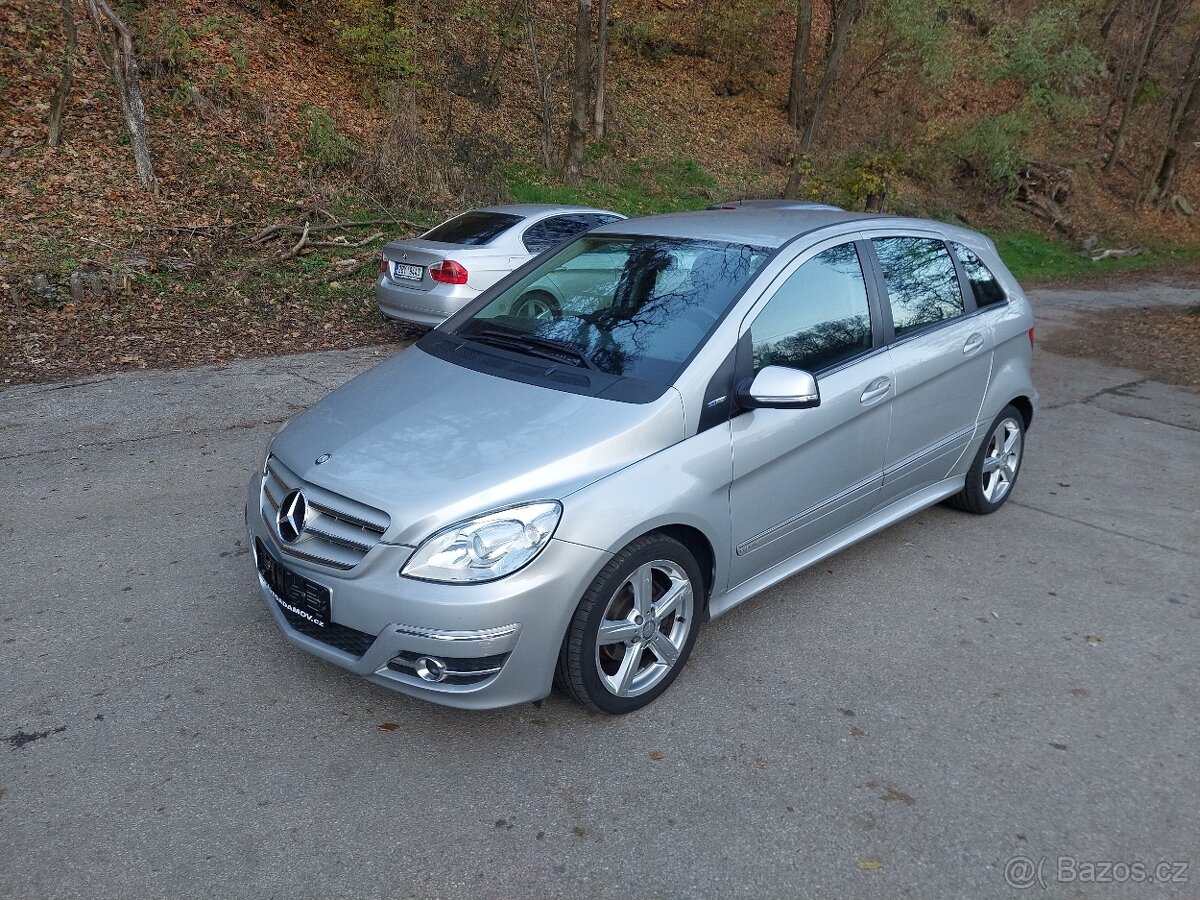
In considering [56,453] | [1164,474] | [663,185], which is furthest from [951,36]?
[56,453]

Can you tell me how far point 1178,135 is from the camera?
24.7 m

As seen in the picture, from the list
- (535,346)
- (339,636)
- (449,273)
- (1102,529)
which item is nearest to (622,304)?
(535,346)

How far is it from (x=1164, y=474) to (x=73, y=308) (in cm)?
962

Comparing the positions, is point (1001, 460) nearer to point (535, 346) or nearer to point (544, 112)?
point (535, 346)

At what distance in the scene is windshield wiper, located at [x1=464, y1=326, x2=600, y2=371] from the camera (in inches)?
153

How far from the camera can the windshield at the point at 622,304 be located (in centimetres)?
384

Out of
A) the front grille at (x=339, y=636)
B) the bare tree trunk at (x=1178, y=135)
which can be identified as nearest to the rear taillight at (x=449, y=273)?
the front grille at (x=339, y=636)

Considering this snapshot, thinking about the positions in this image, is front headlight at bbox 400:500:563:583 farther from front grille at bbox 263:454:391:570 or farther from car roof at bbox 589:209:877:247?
car roof at bbox 589:209:877:247

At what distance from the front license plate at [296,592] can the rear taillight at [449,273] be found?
222 inches

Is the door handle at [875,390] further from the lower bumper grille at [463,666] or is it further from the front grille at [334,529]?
the front grille at [334,529]

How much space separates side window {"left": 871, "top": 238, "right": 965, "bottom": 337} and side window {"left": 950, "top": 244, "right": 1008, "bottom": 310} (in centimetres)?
14

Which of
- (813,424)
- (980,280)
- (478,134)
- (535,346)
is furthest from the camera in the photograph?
(478,134)

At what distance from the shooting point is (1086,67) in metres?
21.7

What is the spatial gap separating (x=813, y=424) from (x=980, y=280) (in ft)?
6.33
